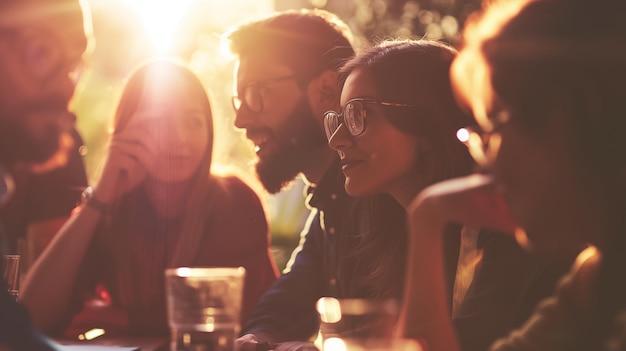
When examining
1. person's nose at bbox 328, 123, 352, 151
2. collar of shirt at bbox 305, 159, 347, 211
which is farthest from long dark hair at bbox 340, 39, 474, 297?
collar of shirt at bbox 305, 159, 347, 211

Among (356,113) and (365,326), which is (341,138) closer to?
(356,113)

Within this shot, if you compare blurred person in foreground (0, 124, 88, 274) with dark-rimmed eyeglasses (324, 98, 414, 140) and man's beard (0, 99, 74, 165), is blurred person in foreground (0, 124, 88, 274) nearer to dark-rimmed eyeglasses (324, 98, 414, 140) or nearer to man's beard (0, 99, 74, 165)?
man's beard (0, 99, 74, 165)

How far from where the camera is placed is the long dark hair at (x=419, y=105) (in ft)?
6.86

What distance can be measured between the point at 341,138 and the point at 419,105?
20cm

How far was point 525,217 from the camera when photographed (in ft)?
4.00

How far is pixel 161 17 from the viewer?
7336 millimetres

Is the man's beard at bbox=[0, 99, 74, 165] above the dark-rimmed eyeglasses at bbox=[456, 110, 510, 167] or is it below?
above

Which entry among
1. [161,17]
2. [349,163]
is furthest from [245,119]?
[161,17]

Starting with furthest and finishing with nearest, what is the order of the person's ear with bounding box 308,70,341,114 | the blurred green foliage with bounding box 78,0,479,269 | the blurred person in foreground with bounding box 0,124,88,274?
the blurred green foliage with bounding box 78,0,479,269 → the blurred person in foreground with bounding box 0,124,88,274 → the person's ear with bounding box 308,70,341,114

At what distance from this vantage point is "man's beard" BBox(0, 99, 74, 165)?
292cm

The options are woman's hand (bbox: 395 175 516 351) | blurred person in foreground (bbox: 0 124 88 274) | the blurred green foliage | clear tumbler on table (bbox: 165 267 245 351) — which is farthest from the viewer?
the blurred green foliage

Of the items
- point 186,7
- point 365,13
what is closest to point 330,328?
point 365,13

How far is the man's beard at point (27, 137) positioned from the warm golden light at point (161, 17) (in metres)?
3.27

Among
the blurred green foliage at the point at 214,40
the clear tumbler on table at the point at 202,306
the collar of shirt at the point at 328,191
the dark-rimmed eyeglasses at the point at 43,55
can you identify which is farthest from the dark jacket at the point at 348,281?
the blurred green foliage at the point at 214,40
